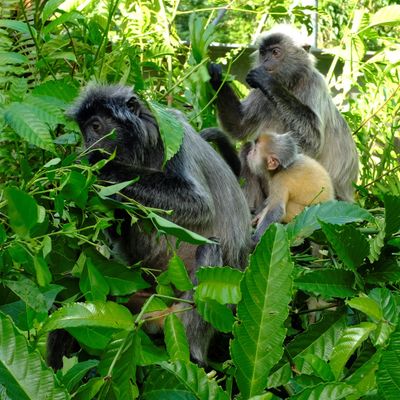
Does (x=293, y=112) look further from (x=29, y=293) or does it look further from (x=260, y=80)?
(x=29, y=293)

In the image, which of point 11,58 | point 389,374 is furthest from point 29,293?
point 11,58

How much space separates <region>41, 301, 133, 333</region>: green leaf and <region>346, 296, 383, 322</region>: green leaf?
603 millimetres

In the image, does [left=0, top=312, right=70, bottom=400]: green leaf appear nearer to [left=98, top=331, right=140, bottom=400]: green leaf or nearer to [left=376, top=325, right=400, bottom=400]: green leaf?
[left=98, top=331, right=140, bottom=400]: green leaf

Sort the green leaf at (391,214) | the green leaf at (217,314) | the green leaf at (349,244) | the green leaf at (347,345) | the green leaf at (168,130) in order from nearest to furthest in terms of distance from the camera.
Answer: the green leaf at (347,345) → the green leaf at (217,314) → the green leaf at (349,244) → the green leaf at (391,214) → the green leaf at (168,130)

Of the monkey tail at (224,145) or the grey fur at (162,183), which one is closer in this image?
the grey fur at (162,183)

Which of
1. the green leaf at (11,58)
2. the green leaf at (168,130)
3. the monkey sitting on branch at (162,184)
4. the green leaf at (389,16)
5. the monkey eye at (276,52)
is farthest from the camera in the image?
the monkey eye at (276,52)

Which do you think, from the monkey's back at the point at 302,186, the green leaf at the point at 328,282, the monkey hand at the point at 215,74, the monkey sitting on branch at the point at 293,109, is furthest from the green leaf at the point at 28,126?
the monkey sitting on branch at the point at 293,109

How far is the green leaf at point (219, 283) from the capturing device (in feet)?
6.69

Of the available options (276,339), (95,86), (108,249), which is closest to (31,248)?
(276,339)

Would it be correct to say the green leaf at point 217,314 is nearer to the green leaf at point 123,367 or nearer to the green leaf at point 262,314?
the green leaf at point 123,367

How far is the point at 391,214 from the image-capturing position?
2578 mm

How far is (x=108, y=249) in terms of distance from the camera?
10.8 ft

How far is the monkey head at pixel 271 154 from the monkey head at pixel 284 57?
3.26 feet

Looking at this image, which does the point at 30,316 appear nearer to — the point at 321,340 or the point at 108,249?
the point at 321,340
